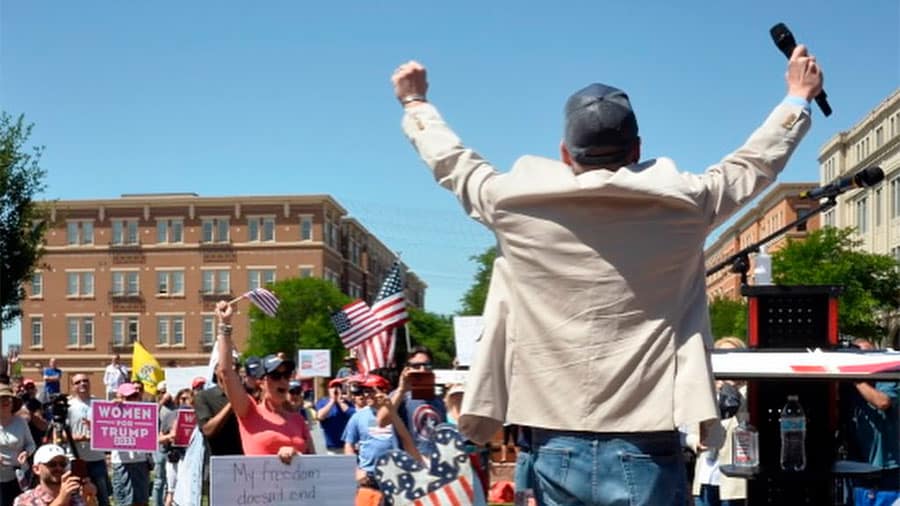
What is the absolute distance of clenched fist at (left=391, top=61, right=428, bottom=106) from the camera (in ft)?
9.91

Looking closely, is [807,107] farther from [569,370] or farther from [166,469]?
[166,469]

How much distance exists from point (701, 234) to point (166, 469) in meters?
14.3

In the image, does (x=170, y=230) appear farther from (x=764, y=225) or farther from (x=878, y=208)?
(x=878, y=208)

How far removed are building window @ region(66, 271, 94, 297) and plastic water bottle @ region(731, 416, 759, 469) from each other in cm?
10434

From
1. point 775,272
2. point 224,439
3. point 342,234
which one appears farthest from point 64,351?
point 224,439

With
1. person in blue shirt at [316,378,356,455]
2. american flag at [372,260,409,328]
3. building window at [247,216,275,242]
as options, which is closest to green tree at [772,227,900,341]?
american flag at [372,260,409,328]

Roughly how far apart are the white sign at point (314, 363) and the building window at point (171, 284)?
253 ft

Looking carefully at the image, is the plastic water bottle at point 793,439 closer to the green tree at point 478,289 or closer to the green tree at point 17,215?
the green tree at point 17,215

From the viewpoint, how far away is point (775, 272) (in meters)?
64.6

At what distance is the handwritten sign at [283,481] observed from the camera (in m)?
7.46

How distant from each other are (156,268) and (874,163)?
195 feet

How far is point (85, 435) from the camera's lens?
50.0 feet

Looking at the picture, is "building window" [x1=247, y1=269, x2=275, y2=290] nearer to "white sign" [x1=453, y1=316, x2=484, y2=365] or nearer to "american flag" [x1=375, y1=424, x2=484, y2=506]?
"white sign" [x1=453, y1=316, x2=484, y2=365]

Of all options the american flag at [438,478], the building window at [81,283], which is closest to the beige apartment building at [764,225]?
the building window at [81,283]
